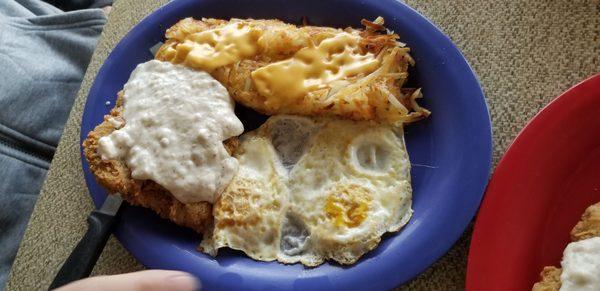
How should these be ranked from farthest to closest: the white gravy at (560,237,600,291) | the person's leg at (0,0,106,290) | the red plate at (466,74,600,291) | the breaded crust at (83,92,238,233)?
1. the person's leg at (0,0,106,290)
2. the breaded crust at (83,92,238,233)
3. the red plate at (466,74,600,291)
4. the white gravy at (560,237,600,291)

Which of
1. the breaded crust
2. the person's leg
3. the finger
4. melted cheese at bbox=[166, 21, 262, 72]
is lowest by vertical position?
the person's leg

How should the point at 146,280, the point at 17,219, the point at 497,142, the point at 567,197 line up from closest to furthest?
the point at 146,280 < the point at 567,197 < the point at 497,142 < the point at 17,219

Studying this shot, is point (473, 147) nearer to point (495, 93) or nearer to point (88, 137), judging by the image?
point (495, 93)

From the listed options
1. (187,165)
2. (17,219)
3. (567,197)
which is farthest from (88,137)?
(567,197)

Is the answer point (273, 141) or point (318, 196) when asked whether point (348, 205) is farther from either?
point (273, 141)

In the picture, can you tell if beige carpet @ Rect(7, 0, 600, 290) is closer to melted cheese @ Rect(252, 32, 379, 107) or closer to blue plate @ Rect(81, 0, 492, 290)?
blue plate @ Rect(81, 0, 492, 290)

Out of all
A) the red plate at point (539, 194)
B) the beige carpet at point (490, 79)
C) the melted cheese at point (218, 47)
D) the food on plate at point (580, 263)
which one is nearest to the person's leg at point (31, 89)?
the beige carpet at point (490, 79)

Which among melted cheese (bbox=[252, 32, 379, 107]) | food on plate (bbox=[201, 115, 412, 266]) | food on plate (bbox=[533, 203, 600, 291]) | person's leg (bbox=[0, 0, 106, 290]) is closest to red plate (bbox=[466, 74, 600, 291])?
food on plate (bbox=[533, 203, 600, 291])
